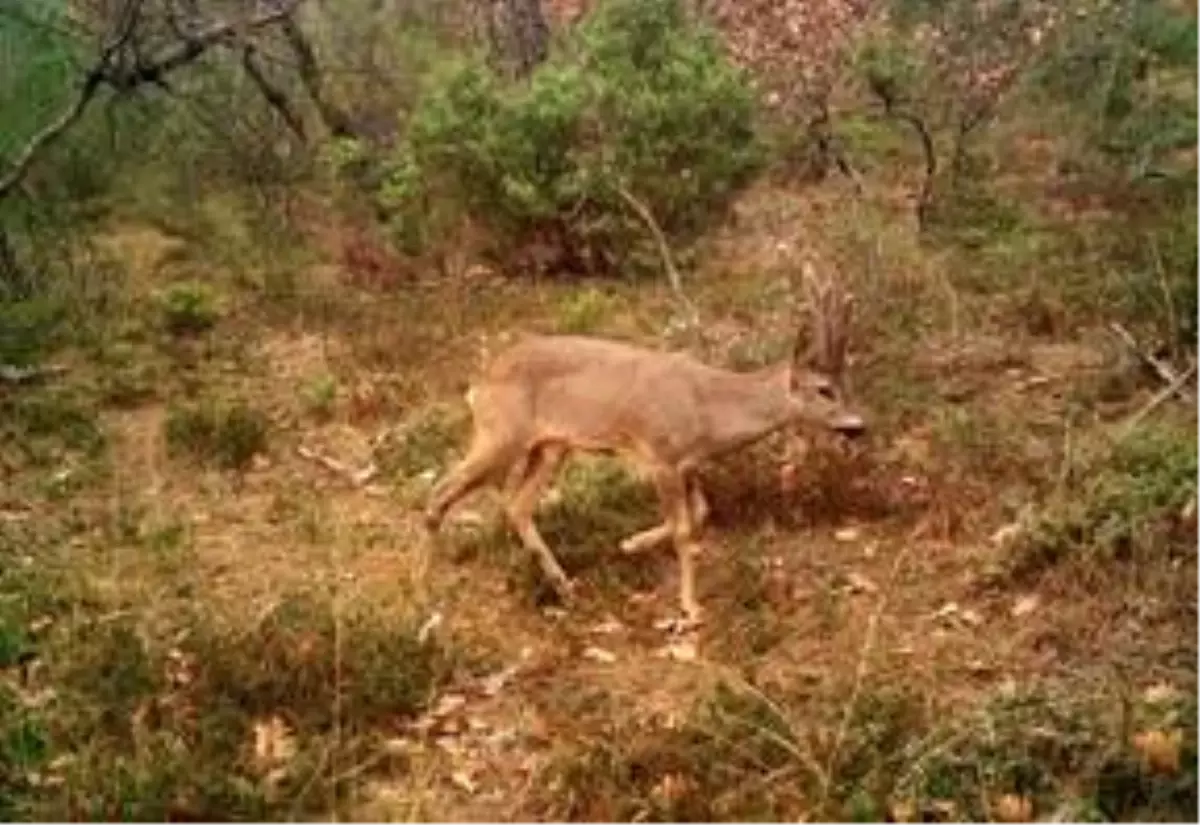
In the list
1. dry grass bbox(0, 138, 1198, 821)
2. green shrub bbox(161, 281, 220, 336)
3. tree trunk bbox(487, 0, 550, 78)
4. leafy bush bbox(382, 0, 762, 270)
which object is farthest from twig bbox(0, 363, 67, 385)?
tree trunk bbox(487, 0, 550, 78)

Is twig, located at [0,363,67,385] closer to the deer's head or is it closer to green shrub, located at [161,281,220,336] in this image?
green shrub, located at [161,281,220,336]

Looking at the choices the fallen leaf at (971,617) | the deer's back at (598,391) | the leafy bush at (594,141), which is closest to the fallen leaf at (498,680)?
the deer's back at (598,391)

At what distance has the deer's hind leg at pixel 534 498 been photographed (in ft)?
32.3

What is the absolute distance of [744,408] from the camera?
31.8 feet

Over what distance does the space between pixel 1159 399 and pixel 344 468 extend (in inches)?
164

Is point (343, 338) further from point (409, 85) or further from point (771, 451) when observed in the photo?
point (409, 85)

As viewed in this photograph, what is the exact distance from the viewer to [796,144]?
17.2 m

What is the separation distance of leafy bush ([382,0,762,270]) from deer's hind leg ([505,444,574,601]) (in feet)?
14.9

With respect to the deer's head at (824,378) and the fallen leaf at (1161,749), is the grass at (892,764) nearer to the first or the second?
the fallen leaf at (1161,749)

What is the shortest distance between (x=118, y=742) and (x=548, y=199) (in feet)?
23.4

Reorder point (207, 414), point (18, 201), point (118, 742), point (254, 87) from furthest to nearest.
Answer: point (254, 87)
point (18, 201)
point (207, 414)
point (118, 742)

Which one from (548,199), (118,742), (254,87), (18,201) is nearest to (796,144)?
(548,199)

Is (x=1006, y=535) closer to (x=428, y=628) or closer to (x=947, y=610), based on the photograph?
(x=947, y=610)

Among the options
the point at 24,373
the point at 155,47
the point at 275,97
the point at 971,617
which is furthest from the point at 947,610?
the point at 275,97
